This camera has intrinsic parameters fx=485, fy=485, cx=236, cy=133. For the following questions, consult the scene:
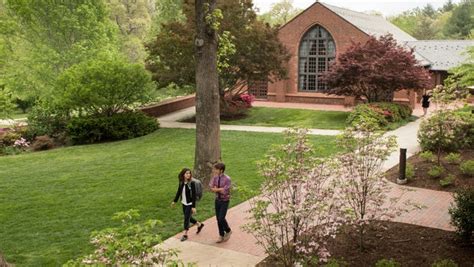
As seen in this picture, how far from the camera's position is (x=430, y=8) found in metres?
106

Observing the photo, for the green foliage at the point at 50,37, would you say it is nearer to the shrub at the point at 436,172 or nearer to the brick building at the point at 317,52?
the brick building at the point at 317,52

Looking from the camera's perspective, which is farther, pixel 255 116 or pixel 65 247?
pixel 255 116

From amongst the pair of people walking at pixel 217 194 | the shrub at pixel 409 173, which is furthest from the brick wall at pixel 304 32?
the pair of people walking at pixel 217 194

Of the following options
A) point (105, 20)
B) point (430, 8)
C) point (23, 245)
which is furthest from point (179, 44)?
point (430, 8)

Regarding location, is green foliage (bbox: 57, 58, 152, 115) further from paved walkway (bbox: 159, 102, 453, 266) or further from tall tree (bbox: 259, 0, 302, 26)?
tall tree (bbox: 259, 0, 302, 26)

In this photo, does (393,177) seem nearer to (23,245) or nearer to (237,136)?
(237,136)

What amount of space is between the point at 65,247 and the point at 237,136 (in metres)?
12.8

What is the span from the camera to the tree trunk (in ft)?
39.4

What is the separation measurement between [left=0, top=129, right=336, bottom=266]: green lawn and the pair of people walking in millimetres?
841

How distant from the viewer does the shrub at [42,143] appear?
21.7 metres

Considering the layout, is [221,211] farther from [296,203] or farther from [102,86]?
[102,86]

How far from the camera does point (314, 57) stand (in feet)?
108

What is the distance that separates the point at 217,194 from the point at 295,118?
706 inches

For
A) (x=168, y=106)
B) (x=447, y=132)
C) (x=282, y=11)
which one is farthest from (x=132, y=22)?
(x=447, y=132)
